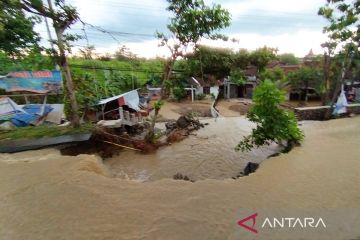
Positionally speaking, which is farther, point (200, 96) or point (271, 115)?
point (200, 96)

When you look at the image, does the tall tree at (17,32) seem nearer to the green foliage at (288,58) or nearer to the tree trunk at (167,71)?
the tree trunk at (167,71)

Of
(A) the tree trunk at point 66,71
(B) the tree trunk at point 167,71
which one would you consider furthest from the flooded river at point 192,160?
(B) the tree trunk at point 167,71

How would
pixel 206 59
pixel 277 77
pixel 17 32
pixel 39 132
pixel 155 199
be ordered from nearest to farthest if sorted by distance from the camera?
pixel 155 199 < pixel 39 132 < pixel 17 32 < pixel 206 59 < pixel 277 77

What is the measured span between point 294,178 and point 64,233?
20.1ft

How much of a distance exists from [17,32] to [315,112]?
1899cm

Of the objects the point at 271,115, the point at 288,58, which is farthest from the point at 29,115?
the point at 288,58

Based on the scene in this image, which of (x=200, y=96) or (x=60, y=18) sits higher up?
(x=60, y=18)

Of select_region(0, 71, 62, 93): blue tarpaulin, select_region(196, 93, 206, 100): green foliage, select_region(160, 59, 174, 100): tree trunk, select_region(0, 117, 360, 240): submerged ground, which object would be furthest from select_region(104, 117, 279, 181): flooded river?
select_region(196, 93, 206, 100): green foliage

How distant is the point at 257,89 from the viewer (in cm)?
957

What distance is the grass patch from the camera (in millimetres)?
10014

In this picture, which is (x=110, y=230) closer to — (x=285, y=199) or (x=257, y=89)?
(x=285, y=199)

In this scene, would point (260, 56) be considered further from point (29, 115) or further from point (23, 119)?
point (23, 119)

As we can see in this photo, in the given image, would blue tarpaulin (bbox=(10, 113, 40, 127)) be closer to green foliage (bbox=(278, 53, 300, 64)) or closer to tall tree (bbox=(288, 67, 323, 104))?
tall tree (bbox=(288, 67, 323, 104))

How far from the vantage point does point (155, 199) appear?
Answer: 20.1 ft
